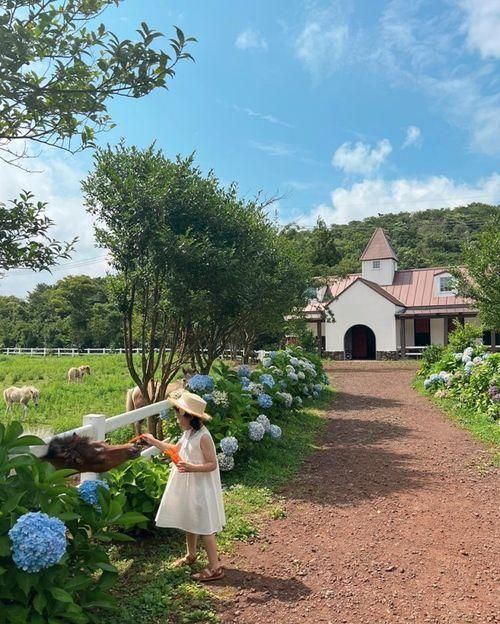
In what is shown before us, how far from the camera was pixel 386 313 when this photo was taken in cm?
2989

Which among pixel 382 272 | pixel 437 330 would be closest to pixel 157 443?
pixel 437 330

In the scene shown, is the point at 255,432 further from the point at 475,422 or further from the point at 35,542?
the point at 475,422

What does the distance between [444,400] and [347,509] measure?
7.72m

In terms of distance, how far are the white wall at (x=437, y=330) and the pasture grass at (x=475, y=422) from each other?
60.3 feet

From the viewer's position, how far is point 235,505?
5.44 metres

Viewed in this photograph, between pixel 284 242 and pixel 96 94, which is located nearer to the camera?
pixel 96 94

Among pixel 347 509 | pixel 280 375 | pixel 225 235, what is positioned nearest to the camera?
pixel 347 509

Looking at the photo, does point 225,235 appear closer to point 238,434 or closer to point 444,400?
point 238,434

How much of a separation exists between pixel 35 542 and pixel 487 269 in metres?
14.8

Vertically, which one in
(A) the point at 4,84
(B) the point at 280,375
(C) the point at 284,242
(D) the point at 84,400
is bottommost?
(D) the point at 84,400

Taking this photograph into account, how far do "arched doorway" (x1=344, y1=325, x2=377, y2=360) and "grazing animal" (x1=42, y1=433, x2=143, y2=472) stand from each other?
95.0 ft

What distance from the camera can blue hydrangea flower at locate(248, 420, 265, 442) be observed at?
263 inches

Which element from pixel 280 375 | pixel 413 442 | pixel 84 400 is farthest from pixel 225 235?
pixel 84 400

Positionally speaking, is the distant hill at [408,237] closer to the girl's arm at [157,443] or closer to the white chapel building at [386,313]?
the white chapel building at [386,313]
